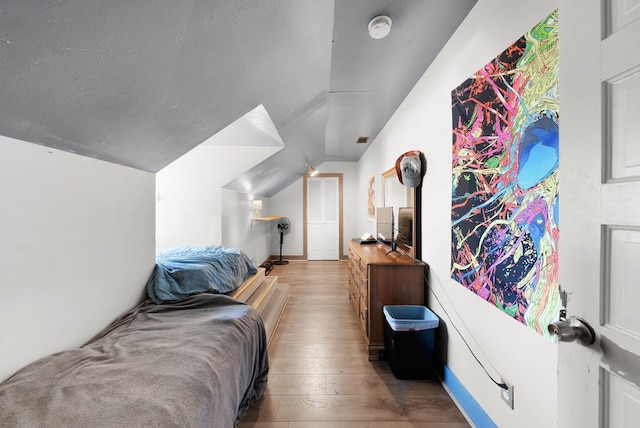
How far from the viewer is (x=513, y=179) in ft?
3.57

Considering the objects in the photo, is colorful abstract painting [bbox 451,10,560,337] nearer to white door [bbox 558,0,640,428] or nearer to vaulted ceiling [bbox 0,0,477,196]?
white door [bbox 558,0,640,428]

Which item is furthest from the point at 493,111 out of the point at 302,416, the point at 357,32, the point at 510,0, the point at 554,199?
the point at 302,416

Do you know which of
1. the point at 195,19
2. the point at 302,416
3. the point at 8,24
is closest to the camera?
the point at 8,24

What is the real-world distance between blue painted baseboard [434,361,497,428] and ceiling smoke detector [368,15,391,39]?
7.22 ft

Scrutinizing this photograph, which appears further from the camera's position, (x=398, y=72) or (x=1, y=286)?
(x=398, y=72)

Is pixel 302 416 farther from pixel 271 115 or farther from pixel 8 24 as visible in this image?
pixel 271 115

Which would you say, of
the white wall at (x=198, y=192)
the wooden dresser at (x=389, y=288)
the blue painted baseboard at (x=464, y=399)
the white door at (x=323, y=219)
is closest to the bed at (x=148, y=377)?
the wooden dresser at (x=389, y=288)

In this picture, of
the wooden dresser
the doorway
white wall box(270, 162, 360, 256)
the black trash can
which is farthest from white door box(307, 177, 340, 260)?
the black trash can

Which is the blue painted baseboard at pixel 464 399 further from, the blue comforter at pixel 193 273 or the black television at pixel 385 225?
the blue comforter at pixel 193 273

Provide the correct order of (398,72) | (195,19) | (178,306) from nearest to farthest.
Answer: (195,19) → (178,306) → (398,72)

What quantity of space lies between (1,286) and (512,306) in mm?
2084

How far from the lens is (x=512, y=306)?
3.56 feet

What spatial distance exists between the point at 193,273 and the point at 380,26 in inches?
80.7

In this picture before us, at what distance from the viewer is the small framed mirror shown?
6.96 feet
